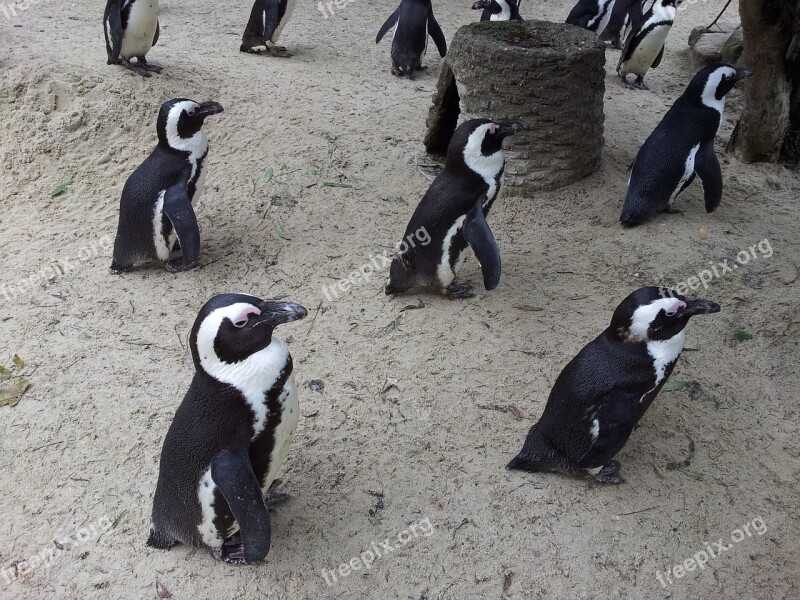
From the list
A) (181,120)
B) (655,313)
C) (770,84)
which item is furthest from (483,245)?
(770,84)

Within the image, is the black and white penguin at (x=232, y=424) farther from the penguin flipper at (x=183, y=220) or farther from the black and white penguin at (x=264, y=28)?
the black and white penguin at (x=264, y=28)

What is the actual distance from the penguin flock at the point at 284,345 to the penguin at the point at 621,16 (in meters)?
4.51

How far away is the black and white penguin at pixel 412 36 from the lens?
7.55 m

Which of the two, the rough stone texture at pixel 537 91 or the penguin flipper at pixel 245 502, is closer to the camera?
the penguin flipper at pixel 245 502

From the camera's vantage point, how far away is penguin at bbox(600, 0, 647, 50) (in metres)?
8.80

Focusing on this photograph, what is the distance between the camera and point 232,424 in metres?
2.50

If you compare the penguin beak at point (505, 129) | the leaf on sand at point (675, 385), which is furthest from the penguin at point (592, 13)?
the leaf on sand at point (675, 385)

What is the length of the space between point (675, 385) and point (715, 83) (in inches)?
88.8

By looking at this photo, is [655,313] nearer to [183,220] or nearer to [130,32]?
[183,220]

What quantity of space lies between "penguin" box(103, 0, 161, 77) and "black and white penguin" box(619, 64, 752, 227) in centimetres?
427

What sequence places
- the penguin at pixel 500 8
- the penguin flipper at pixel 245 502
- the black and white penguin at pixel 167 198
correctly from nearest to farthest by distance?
the penguin flipper at pixel 245 502 < the black and white penguin at pixel 167 198 < the penguin at pixel 500 8

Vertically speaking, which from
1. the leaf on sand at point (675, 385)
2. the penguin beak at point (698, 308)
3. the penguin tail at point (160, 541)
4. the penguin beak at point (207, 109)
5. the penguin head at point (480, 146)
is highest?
A: the penguin beak at point (698, 308)

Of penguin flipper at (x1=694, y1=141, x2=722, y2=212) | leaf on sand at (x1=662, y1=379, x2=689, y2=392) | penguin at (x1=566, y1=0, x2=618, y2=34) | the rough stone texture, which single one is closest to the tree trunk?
penguin flipper at (x1=694, y1=141, x2=722, y2=212)

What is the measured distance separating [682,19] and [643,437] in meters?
8.26
